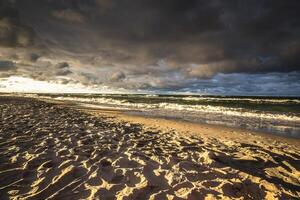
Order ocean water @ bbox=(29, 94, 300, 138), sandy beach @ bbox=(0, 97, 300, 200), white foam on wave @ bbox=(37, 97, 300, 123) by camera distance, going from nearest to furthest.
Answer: sandy beach @ bbox=(0, 97, 300, 200) < ocean water @ bbox=(29, 94, 300, 138) < white foam on wave @ bbox=(37, 97, 300, 123)

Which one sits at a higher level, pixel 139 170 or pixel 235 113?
pixel 139 170

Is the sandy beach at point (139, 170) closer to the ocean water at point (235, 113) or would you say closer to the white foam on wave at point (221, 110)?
the ocean water at point (235, 113)

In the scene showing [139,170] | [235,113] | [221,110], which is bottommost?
[235,113]

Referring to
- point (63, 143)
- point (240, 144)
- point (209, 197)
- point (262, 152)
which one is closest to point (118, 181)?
point (209, 197)

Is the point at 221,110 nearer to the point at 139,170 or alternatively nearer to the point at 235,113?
the point at 235,113

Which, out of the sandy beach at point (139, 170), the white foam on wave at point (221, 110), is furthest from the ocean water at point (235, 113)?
the sandy beach at point (139, 170)

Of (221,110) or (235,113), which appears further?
(221,110)

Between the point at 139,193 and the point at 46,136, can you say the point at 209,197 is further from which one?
the point at 46,136

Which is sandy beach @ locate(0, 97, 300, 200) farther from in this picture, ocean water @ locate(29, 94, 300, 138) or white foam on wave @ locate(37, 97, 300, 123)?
white foam on wave @ locate(37, 97, 300, 123)

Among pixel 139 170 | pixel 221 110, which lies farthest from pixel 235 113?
pixel 139 170

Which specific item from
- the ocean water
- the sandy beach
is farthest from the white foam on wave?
the sandy beach

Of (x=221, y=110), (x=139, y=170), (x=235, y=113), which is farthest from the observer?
(x=221, y=110)

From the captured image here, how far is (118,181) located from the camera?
17.6 ft

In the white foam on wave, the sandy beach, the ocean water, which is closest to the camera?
the sandy beach
